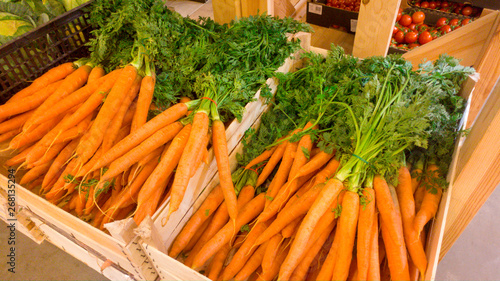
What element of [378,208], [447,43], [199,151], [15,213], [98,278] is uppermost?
[447,43]

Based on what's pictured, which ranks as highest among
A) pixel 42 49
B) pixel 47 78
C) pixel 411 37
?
pixel 42 49

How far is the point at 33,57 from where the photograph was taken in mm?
1583

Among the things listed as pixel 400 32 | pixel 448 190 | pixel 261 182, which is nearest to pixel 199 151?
pixel 261 182

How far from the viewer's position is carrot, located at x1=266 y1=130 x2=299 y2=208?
1.39m

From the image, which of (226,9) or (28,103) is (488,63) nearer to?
(226,9)

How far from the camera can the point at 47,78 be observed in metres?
1.57

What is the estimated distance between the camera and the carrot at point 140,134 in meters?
1.27

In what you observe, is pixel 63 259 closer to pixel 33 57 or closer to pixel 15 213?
pixel 15 213

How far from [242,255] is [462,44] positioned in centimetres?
182

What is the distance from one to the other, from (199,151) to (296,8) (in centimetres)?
221

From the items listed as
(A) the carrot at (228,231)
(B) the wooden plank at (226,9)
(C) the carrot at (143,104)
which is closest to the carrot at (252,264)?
(A) the carrot at (228,231)

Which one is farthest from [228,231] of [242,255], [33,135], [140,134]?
[33,135]

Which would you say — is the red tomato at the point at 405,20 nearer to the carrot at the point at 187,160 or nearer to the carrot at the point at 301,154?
the carrot at the point at 301,154

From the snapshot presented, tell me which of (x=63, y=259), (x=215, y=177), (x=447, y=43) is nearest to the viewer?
(x=215, y=177)
